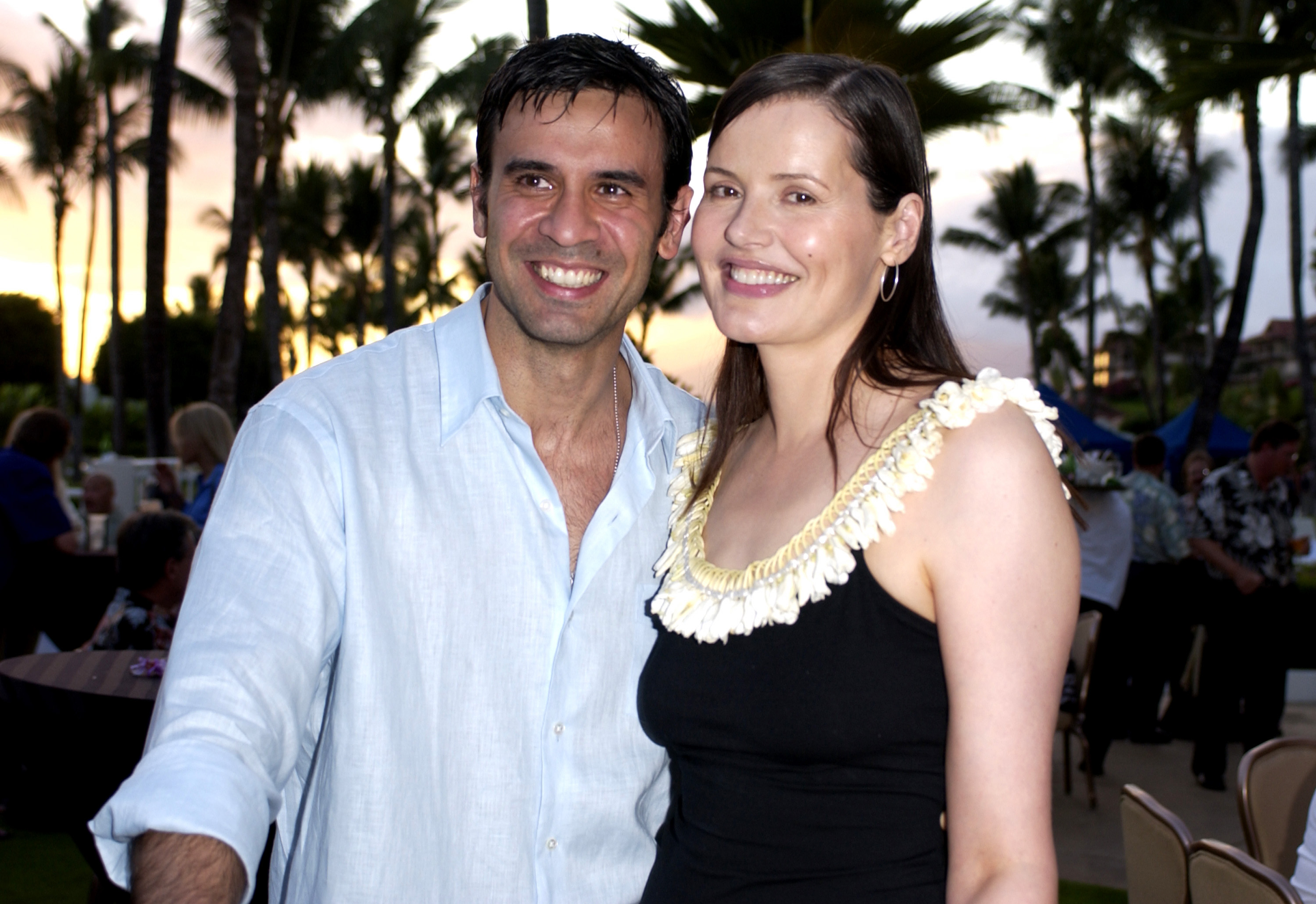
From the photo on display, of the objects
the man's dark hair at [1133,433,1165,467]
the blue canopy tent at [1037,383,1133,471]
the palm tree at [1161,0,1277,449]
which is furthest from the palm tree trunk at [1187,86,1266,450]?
the man's dark hair at [1133,433,1165,467]

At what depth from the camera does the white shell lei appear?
1.47 m

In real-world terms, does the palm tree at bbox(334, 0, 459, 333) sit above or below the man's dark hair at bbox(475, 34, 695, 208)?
above

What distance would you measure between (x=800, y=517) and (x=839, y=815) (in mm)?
438

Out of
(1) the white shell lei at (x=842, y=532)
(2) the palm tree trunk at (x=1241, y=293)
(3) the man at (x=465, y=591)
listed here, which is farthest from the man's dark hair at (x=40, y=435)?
(2) the palm tree trunk at (x=1241, y=293)

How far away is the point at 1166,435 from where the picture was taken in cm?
1762

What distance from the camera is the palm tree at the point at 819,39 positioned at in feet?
18.1

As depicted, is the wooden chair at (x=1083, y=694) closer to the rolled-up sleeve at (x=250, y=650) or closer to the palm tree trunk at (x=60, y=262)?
the rolled-up sleeve at (x=250, y=650)

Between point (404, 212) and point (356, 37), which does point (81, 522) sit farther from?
point (404, 212)

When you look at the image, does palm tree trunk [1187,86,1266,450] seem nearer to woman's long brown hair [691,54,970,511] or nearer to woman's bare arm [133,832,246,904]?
woman's long brown hair [691,54,970,511]

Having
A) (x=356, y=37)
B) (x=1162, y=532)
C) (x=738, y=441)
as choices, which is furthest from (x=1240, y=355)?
(x=738, y=441)

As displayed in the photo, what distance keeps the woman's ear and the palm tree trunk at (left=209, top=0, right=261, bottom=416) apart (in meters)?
10.5

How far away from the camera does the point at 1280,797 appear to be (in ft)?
10.5

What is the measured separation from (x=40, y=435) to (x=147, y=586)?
2799 mm

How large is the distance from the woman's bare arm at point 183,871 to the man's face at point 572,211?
1068 millimetres
